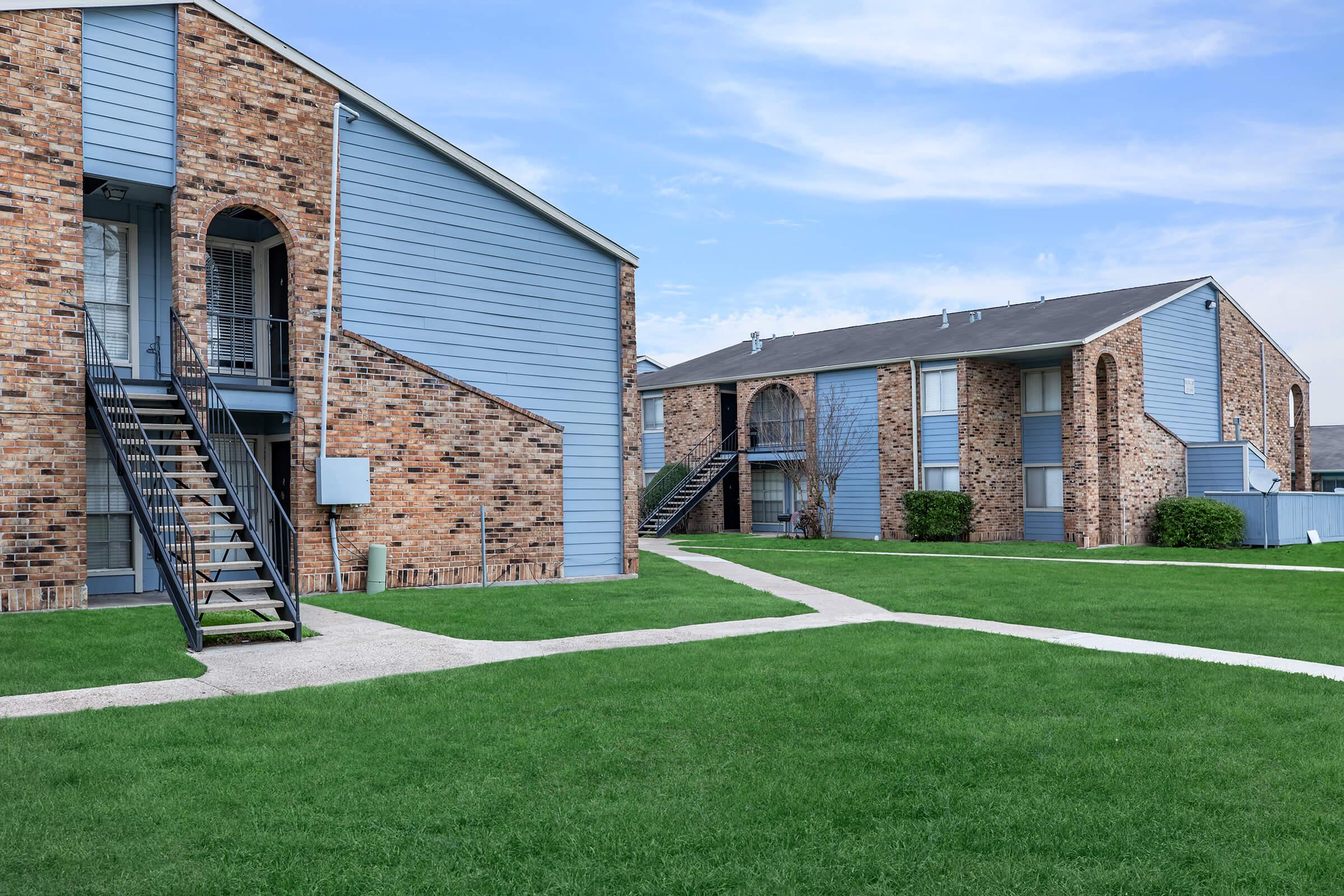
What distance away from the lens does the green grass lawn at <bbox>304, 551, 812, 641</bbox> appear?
37.3 ft

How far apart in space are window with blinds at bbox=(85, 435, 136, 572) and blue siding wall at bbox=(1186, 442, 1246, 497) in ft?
83.7

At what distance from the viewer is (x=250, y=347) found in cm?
1570

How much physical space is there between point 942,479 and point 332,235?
19878 millimetres

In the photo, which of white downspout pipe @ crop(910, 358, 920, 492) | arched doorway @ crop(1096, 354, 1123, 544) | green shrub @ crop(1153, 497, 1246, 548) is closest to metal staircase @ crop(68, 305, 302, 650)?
white downspout pipe @ crop(910, 358, 920, 492)

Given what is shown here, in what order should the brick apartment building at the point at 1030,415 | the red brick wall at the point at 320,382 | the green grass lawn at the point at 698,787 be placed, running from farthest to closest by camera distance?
1. the brick apartment building at the point at 1030,415
2. the red brick wall at the point at 320,382
3. the green grass lawn at the point at 698,787

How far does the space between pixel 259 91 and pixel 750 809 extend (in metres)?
12.7

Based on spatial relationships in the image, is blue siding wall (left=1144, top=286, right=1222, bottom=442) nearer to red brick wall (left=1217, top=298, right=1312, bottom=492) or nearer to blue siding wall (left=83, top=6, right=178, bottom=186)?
red brick wall (left=1217, top=298, right=1312, bottom=492)

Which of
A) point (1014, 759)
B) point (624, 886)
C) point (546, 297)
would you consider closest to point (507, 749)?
point (624, 886)

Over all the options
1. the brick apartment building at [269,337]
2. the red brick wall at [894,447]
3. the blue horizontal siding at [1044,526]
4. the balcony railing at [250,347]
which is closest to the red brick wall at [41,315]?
the brick apartment building at [269,337]

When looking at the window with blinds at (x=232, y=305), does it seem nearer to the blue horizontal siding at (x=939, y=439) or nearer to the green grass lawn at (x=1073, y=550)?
the green grass lawn at (x=1073, y=550)

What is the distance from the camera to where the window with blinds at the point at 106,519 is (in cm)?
1409

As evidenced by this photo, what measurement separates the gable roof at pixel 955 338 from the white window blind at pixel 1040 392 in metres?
1.20

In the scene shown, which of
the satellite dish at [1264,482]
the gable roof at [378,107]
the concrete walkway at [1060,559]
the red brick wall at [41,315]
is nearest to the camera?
the red brick wall at [41,315]

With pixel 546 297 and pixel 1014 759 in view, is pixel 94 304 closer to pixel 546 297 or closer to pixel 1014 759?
pixel 546 297
